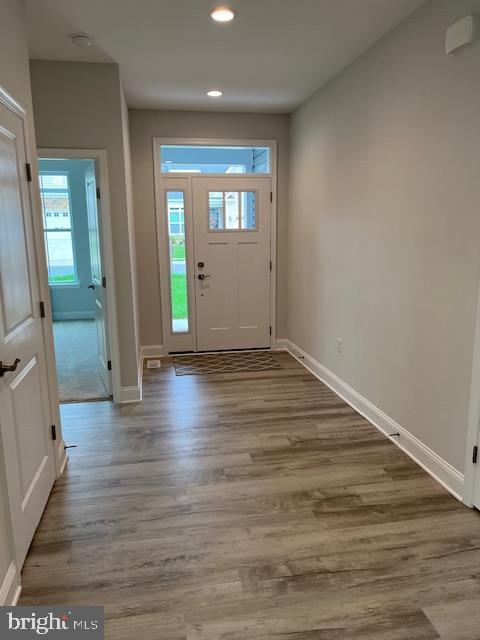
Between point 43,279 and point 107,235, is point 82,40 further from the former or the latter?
point 43,279

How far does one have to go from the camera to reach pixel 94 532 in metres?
2.24

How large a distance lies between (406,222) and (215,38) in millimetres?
1755

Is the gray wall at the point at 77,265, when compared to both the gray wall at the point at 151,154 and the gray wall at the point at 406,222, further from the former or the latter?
the gray wall at the point at 406,222

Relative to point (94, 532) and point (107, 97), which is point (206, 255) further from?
point (94, 532)

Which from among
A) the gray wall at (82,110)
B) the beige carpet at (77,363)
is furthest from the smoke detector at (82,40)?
the beige carpet at (77,363)

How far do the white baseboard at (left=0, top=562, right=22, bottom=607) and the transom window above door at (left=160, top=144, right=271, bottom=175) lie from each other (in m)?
4.17

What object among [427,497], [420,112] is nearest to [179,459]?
[427,497]

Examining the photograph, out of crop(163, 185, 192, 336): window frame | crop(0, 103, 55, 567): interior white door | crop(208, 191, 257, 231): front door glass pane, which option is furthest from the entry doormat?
crop(0, 103, 55, 567): interior white door

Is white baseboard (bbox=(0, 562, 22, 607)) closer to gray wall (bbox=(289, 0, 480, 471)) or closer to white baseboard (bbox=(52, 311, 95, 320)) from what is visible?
gray wall (bbox=(289, 0, 480, 471))

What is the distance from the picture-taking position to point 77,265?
7.84 meters

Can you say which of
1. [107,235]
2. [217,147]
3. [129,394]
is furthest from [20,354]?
[217,147]

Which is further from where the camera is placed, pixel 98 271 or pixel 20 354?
pixel 98 271

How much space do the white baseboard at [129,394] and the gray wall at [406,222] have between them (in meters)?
1.78

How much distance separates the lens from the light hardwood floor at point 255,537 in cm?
174
